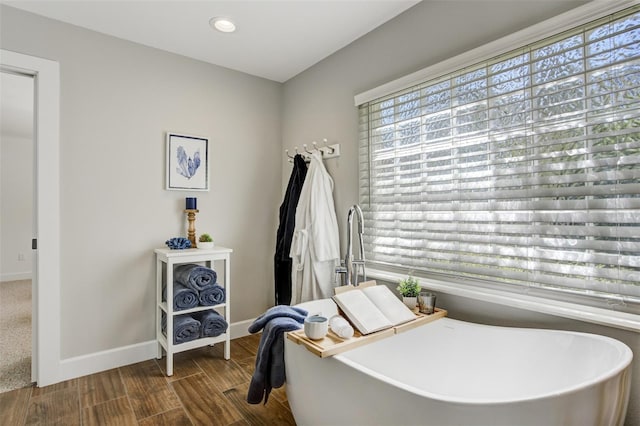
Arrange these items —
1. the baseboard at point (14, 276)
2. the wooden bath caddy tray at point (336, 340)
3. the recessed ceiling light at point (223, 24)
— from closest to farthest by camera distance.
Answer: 1. the wooden bath caddy tray at point (336, 340)
2. the recessed ceiling light at point (223, 24)
3. the baseboard at point (14, 276)

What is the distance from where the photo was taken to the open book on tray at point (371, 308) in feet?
5.40

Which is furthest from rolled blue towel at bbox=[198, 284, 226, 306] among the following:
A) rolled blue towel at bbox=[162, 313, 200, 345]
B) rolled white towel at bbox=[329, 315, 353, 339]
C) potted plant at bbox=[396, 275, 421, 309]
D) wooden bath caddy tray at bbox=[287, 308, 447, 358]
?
potted plant at bbox=[396, 275, 421, 309]

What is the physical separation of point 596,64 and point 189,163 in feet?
8.66

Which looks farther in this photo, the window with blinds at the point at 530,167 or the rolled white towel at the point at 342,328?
the rolled white towel at the point at 342,328

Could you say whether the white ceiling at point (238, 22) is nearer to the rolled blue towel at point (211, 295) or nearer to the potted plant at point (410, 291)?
the potted plant at point (410, 291)

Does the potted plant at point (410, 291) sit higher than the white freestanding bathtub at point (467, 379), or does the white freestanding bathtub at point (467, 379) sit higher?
the potted plant at point (410, 291)

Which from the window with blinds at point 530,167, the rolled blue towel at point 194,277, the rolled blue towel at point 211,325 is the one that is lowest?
the rolled blue towel at point 211,325

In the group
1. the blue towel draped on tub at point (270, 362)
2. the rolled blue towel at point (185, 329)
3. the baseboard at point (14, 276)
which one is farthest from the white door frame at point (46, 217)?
the baseboard at point (14, 276)

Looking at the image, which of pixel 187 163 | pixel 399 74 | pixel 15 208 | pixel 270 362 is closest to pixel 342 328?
pixel 270 362

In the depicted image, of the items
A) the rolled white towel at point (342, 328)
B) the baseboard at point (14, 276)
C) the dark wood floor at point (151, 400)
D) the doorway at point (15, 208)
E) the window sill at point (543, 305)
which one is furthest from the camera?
the baseboard at point (14, 276)

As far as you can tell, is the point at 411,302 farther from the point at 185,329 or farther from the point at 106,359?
the point at 106,359

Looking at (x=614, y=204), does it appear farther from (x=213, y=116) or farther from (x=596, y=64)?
(x=213, y=116)

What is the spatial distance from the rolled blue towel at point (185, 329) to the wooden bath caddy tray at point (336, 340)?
1176 millimetres

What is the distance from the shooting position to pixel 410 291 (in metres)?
1.93
